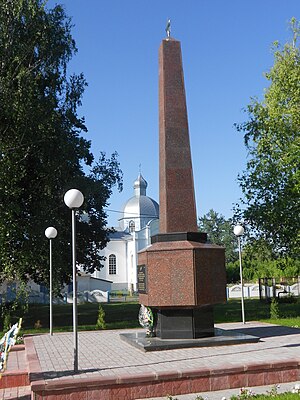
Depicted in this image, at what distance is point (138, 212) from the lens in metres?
61.0

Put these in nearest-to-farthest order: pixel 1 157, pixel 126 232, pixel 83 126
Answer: pixel 1 157 < pixel 83 126 < pixel 126 232

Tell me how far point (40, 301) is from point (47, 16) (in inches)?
752

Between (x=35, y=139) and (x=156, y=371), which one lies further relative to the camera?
(x=35, y=139)

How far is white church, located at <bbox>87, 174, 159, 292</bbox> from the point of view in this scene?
5519 centimetres

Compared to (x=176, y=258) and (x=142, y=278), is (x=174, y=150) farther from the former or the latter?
(x=142, y=278)

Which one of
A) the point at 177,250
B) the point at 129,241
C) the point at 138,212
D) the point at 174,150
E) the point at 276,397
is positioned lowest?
the point at 276,397

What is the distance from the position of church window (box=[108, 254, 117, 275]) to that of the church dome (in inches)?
190

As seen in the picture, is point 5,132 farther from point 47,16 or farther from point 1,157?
point 47,16

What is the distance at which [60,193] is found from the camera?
16.6 meters

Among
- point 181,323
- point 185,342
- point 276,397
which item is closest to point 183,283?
point 181,323

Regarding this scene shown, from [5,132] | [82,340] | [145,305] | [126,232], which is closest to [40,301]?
[5,132]

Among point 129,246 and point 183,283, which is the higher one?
point 129,246

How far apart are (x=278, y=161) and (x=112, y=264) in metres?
39.5

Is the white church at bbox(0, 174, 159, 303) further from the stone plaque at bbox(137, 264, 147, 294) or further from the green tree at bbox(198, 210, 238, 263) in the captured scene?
the stone plaque at bbox(137, 264, 147, 294)
